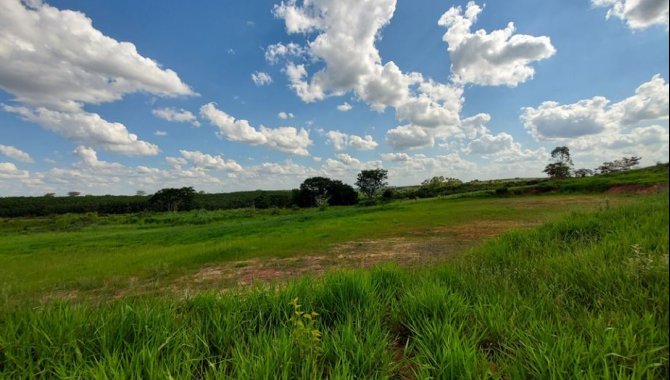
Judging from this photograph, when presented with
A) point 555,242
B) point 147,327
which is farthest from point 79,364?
point 555,242

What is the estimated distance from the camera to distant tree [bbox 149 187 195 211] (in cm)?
10475

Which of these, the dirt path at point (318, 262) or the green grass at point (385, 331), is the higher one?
the green grass at point (385, 331)

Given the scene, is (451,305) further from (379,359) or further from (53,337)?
(53,337)

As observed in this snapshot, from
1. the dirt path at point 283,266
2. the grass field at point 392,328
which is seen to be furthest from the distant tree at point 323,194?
the grass field at point 392,328

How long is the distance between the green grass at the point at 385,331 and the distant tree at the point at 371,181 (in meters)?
115

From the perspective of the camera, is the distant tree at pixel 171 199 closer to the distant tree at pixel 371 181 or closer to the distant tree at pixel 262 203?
the distant tree at pixel 262 203

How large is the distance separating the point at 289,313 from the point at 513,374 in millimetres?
2309

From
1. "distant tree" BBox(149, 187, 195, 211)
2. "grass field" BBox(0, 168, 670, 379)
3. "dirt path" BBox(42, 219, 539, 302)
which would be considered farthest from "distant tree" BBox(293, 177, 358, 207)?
"grass field" BBox(0, 168, 670, 379)

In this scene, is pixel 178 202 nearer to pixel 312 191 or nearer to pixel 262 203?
pixel 262 203

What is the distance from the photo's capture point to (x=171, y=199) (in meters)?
106

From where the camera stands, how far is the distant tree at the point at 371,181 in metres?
118

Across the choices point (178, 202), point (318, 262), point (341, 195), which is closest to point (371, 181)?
point (341, 195)

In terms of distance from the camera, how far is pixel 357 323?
3074mm

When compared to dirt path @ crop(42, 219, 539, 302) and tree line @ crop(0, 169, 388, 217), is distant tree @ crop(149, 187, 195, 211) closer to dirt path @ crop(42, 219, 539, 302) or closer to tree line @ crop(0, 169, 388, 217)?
tree line @ crop(0, 169, 388, 217)
